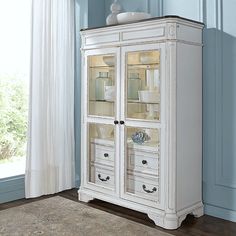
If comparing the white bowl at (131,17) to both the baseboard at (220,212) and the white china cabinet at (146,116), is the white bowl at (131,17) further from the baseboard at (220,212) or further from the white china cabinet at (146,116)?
the baseboard at (220,212)

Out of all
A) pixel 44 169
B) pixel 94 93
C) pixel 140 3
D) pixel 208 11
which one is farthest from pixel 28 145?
pixel 208 11

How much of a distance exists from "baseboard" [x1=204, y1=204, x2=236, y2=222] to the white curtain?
1573 millimetres

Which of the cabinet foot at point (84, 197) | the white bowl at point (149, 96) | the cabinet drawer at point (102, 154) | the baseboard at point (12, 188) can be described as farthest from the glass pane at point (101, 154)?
the baseboard at point (12, 188)

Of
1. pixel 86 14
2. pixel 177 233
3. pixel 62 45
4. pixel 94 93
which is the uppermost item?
pixel 86 14

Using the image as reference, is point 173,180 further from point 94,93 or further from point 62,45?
point 62,45

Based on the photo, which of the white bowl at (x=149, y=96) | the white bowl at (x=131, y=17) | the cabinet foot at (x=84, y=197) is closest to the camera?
the white bowl at (x=149, y=96)

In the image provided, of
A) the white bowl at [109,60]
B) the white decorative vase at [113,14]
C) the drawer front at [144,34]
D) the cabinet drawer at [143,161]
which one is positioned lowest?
the cabinet drawer at [143,161]

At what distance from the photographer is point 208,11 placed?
10.2 ft

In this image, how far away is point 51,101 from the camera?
376 cm

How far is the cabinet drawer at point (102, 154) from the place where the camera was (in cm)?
333

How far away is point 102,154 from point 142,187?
559 millimetres

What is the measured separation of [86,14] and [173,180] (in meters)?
2.12

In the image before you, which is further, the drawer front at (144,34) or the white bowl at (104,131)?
the white bowl at (104,131)

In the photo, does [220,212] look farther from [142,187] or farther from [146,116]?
[146,116]
